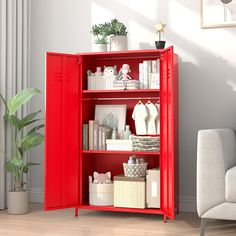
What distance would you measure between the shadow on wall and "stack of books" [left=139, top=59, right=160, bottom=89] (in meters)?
0.34

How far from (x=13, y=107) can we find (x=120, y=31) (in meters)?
1.06

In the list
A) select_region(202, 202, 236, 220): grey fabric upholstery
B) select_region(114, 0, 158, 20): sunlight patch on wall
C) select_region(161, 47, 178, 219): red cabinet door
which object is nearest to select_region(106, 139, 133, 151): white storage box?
select_region(161, 47, 178, 219): red cabinet door

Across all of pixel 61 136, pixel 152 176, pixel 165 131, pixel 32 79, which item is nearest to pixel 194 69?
pixel 165 131

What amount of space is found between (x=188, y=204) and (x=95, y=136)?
0.97m

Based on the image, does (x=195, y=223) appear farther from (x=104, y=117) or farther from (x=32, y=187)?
(x=32, y=187)

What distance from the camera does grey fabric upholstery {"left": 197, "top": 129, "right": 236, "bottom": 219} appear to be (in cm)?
301

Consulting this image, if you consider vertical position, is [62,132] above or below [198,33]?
below

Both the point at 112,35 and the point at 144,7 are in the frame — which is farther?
the point at 144,7

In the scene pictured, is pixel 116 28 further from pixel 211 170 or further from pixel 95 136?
A: pixel 211 170

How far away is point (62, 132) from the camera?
379cm

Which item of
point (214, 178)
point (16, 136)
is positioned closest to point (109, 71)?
point (16, 136)

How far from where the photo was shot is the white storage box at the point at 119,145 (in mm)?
3797

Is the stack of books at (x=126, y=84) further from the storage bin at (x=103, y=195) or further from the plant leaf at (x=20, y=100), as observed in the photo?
the storage bin at (x=103, y=195)

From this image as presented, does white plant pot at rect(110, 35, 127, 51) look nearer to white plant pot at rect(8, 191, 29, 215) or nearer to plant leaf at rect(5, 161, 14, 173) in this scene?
plant leaf at rect(5, 161, 14, 173)
